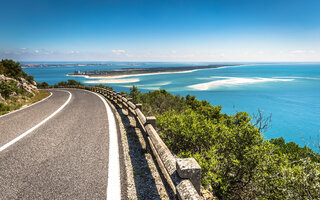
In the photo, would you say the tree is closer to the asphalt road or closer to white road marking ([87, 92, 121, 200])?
the asphalt road

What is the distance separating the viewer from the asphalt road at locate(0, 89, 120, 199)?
9.84ft

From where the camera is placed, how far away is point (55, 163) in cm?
395

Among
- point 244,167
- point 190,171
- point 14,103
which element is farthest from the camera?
point 14,103

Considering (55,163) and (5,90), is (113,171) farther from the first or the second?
(5,90)

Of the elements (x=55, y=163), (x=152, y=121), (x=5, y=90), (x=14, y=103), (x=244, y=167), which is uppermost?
(x=152, y=121)

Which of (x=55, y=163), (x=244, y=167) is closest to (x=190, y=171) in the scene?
(x=244, y=167)

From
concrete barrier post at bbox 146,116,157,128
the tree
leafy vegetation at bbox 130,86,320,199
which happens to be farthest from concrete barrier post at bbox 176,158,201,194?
the tree

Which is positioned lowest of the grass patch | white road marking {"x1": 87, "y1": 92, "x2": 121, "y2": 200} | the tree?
the grass patch

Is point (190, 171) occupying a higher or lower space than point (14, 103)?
higher

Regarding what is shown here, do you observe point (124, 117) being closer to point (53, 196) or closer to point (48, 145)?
point (48, 145)

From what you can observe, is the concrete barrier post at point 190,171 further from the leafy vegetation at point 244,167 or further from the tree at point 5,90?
the tree at point 5,90

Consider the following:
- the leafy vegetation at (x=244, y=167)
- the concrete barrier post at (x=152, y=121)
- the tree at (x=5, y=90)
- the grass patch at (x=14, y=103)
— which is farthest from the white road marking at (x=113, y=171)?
the tree at (x=5, y=90)

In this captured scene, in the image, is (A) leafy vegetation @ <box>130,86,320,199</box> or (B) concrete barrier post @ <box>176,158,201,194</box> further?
(A) leafy vegetation @ <box>130,86,320,199</box>

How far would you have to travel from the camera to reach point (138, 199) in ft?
9.14
